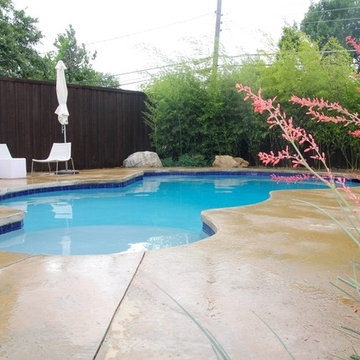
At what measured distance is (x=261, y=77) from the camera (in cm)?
963

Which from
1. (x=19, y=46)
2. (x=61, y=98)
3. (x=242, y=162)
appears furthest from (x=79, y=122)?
(x=19, y=46)

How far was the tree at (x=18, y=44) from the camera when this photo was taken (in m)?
15.7

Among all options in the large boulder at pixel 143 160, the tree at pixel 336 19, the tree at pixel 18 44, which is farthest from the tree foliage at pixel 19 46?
the tree at pixel 336 19

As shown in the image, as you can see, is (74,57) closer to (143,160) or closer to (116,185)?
(143,160)

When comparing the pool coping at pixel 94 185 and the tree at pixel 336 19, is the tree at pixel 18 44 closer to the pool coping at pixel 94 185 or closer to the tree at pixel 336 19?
the pool coping at pixel 94 185

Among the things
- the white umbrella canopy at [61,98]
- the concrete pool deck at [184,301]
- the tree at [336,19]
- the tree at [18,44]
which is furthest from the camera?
the tree at [336,19]

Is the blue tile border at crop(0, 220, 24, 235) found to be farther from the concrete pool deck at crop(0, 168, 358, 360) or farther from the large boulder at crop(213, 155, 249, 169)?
the large boulder at crop(213, 155, 249, 169)

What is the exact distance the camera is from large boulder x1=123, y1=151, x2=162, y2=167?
10523mm

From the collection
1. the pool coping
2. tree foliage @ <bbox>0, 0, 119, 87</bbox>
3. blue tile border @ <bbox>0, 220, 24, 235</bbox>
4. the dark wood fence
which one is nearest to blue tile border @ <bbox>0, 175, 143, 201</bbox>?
the pool coping

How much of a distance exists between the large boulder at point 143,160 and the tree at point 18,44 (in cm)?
829

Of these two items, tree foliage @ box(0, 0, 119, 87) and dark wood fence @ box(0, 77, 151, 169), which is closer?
dark wood fence @ box(0, 77, 151, 169)

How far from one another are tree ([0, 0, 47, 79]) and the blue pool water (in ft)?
34.8

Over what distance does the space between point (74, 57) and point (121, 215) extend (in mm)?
24086

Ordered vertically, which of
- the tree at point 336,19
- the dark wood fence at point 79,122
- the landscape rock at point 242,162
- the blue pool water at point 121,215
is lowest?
the blue pool water at point 121,215
